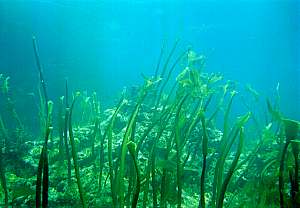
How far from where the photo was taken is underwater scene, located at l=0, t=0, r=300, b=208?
12.3 ft

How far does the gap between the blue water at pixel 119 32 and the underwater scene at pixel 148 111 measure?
0.39 feet

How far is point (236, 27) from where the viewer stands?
142 ft

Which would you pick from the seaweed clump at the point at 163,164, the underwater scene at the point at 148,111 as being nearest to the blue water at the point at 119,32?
the underwater scene at the point at 148,111

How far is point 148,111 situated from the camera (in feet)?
28.3

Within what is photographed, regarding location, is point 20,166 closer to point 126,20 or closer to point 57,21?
point 57,21

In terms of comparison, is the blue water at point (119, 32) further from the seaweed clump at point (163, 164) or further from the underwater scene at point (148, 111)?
the seaweed clump at point (163, 164)

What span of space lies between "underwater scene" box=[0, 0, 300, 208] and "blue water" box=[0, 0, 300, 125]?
0.12 metres

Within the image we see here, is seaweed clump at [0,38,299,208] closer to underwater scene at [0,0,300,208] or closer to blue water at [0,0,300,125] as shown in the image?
underwater scene at [0,0,300,208]

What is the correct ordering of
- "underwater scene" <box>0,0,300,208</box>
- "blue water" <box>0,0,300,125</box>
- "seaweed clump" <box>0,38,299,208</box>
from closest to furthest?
"seaweed clump" <box>0,38,299,208</box> → "underwater scene" <box>0,0,300,208</box> → "blue water" <box>0,0,300,125</box>

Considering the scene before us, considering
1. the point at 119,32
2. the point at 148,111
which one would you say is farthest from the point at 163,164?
the point at 119,32

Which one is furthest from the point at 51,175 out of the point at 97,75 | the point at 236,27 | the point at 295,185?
the point at 236,27

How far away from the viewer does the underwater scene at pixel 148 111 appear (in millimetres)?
3760

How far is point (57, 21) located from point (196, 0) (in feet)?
45.7

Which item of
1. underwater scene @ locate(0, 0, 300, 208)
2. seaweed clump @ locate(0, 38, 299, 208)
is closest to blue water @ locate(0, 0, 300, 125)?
underwater scene @ locate(0, 0, 300, 208)
